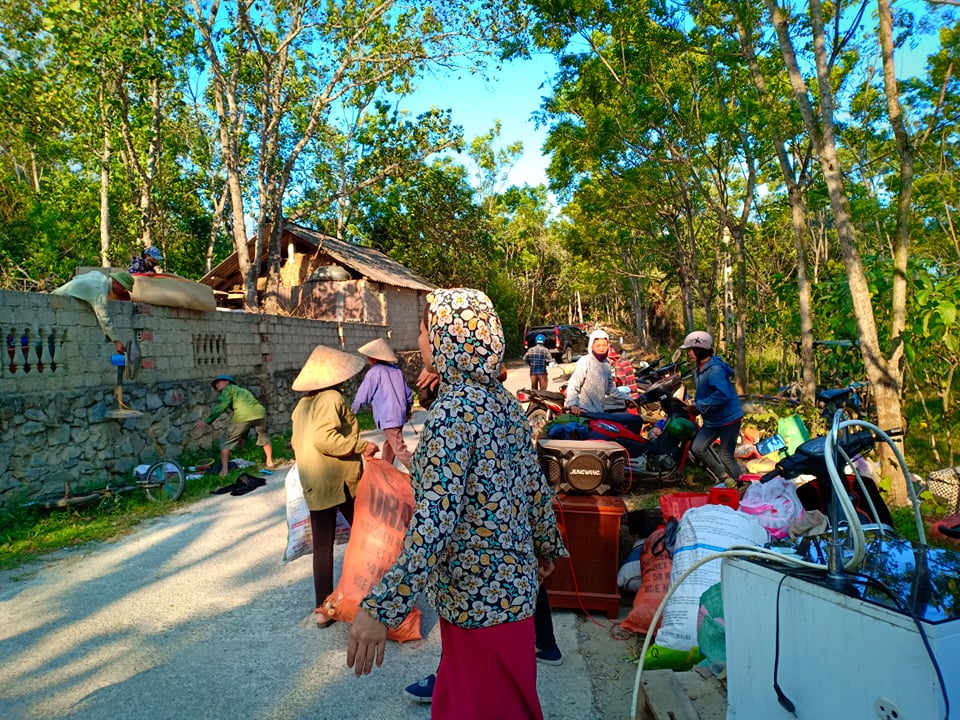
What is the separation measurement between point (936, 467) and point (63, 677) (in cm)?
737

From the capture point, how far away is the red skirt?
1935 millimetres

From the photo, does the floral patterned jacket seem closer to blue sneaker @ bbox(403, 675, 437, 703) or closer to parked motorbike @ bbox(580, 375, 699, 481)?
blue sneaker @ bbox(403, 675, 437, 703)

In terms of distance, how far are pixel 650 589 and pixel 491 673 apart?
2.00 meters

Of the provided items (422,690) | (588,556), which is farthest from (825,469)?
(422,690)

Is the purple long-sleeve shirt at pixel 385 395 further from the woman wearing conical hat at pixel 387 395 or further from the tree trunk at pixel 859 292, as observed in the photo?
the tree trunk at pixel 859 292

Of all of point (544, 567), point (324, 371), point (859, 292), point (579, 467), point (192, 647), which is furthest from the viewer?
point (859, 292)

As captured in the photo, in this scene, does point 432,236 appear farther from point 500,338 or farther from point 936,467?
point 500,338

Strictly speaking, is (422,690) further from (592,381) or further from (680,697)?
(592,381)

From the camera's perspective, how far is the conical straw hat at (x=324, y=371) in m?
3.96

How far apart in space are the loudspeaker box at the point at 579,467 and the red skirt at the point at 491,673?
222 centimetres

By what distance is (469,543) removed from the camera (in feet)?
6.40

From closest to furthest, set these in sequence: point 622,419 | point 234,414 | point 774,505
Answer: point 774,505 → point 622,419 → point 234,414

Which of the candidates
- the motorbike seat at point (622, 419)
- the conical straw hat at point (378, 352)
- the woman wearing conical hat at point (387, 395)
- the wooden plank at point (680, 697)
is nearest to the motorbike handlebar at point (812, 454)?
the wooden plank at point (680, 697)

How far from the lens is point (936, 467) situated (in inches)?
242
